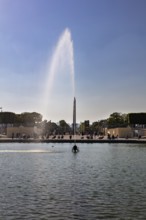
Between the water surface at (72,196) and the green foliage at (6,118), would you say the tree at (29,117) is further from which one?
the water surface at (72,196)

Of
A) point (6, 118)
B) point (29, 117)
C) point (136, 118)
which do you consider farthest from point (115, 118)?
point (6, 118)

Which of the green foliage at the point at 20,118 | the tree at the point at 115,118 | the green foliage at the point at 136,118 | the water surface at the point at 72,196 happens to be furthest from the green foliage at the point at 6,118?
the water surface at the point at 72,196

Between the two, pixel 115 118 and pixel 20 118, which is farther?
pixel 115 118

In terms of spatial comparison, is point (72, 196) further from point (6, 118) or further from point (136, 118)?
point (6, 118)

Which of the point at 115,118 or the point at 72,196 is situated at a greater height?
the point at 115,118

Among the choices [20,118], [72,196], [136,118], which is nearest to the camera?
[72,196]

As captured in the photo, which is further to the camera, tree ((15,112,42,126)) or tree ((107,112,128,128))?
tree ((107,112,128,128))

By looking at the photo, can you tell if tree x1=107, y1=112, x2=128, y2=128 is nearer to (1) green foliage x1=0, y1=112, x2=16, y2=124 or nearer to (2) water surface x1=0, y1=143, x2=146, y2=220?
(1) green foliage x1=0, y1=112, x2=16, y2=124

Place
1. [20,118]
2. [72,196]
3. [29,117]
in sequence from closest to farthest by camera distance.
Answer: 1. [72,196]
2. [20,118]
3. [29,117]

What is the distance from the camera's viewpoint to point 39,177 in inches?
982

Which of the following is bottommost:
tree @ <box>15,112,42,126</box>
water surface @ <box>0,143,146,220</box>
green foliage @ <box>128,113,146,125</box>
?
water surface @ <box>0,143,146,220</box>

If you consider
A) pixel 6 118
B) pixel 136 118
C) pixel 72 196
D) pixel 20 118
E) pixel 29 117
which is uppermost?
pixel 29 117

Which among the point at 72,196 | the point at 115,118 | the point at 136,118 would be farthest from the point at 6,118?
the point at 72,196

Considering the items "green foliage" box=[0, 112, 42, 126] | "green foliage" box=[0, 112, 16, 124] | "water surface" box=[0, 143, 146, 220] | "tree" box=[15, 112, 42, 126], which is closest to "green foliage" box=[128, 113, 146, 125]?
"green foliage" box=[0, 112, 42, 126]
